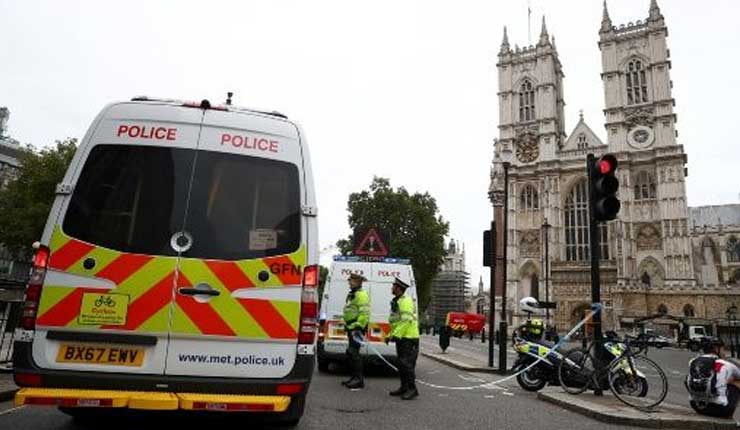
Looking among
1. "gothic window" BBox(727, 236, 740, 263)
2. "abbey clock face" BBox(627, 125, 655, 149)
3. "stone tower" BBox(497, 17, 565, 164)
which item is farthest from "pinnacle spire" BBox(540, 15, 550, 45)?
"gothic window" BBox(727, 236, 740, 263)

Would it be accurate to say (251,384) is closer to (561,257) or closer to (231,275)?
(231,275)

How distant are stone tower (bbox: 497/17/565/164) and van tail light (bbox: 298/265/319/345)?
200 feet

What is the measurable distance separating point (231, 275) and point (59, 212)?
1282 millimetres

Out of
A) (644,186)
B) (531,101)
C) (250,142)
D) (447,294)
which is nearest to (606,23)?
(531,101)

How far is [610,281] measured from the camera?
180ft

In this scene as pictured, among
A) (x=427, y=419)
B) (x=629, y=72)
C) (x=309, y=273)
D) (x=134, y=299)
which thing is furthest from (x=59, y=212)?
(x=629, y=72)

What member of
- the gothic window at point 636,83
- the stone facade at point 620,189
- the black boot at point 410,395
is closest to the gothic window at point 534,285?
the stone facade at point 620,189

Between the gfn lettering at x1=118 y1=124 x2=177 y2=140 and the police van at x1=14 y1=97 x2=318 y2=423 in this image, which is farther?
the gfn lettering at x1=118 y1=124 x2=177 y2=140

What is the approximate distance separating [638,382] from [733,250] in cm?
7827

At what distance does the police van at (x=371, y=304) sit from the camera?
31.1 ft

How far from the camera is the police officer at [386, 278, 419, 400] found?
7090 mm

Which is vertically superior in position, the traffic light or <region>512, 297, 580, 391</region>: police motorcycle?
the traffic light

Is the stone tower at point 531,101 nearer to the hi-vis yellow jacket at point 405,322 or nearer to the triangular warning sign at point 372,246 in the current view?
the triangular warning sign at point 372,246

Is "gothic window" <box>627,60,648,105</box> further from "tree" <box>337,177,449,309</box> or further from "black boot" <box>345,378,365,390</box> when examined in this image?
"black boot" <box>345,378,365,390</box>
